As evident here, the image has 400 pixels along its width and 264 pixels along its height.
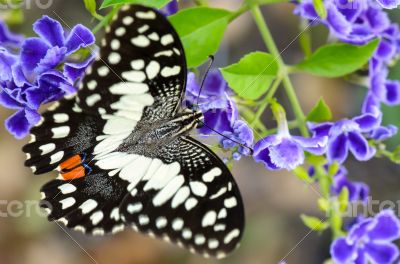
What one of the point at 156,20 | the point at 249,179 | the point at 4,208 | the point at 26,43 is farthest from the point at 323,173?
the point at 4,208

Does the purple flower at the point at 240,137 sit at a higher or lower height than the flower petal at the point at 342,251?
higher

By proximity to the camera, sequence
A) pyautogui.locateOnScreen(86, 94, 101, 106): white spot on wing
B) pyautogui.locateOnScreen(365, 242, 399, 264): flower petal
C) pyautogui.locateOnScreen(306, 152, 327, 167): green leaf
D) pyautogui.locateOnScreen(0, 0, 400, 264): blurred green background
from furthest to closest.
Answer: pyautogui.locateOnScreen(0, 0, 400, 264): blurred green background, pyautogui.locateOnScreen(365, 242, 399, 264): flower petal, pyautogui.locateOnScreen(306, 152, 327, 167): green leaf, pyautogui.locateOnScreen(86, 94, 101, 106): white spot on wing

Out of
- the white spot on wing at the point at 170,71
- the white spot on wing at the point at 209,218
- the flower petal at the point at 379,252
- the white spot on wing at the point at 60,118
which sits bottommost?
the flower petal at the point at 379,252

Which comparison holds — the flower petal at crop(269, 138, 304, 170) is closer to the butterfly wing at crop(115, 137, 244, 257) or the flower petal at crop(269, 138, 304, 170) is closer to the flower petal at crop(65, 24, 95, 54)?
the butterfly wing at crop(115, 137, 244, 257)

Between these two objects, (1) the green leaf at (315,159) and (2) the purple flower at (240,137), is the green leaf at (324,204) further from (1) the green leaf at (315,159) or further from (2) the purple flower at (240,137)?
(2) the purple flower at (240,137)

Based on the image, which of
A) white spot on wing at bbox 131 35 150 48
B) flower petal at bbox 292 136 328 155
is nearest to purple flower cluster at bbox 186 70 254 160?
flower petal at bbox 292 136 328 155

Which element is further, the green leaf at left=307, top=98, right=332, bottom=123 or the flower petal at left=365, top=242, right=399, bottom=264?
the flower petal at left=365, top=242, right=399, bottom=264

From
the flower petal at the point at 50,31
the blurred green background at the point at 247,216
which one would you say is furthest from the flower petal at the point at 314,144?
the blurred green background at the point at 247,216
